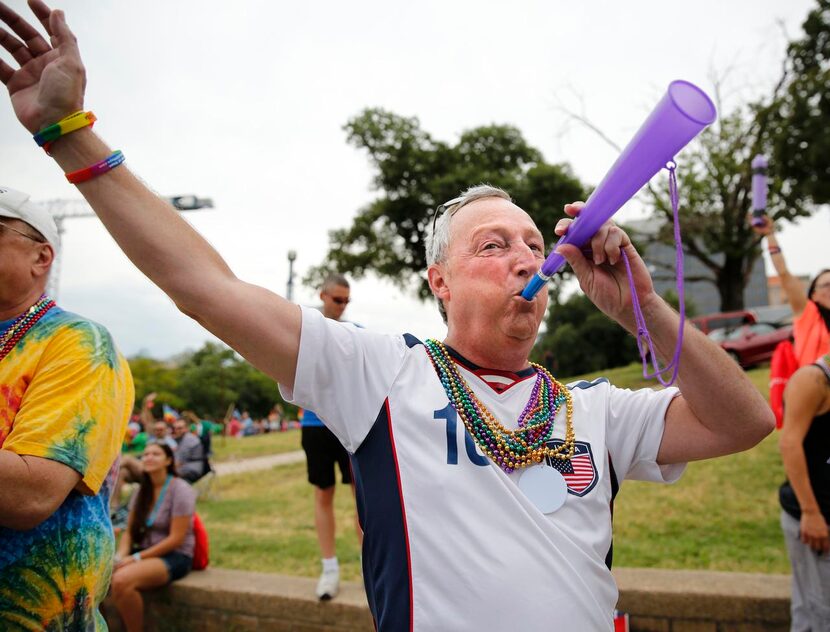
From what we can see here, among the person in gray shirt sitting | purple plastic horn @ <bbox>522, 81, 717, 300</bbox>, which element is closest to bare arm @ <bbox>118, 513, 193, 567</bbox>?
the person in gray shirt sitting

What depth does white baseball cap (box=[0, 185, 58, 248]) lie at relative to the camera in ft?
5.91

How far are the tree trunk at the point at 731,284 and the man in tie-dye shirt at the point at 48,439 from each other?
23.0m

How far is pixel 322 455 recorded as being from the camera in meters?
4.54

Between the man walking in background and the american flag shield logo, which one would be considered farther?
the man walking in background

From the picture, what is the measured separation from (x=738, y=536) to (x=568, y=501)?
4.57 m

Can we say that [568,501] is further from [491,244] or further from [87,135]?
[87,135]

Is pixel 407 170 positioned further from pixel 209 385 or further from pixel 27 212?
pixel 209 385

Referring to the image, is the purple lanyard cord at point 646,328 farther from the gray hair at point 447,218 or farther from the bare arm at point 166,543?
the bare arm at point 166,543

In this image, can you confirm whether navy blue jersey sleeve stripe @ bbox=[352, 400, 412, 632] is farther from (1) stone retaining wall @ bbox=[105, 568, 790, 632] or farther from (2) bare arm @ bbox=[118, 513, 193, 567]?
(2) bare arm @ bbox=[118, 513, 193, 567]

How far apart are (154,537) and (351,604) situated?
6.49 feet

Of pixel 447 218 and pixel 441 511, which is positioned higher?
pixel 447 218

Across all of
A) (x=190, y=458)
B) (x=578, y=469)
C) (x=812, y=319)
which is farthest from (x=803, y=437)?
(x=190, y=458)

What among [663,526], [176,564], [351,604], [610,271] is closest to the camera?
[610,271]

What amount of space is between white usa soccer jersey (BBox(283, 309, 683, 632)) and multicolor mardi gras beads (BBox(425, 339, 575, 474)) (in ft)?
0.10
